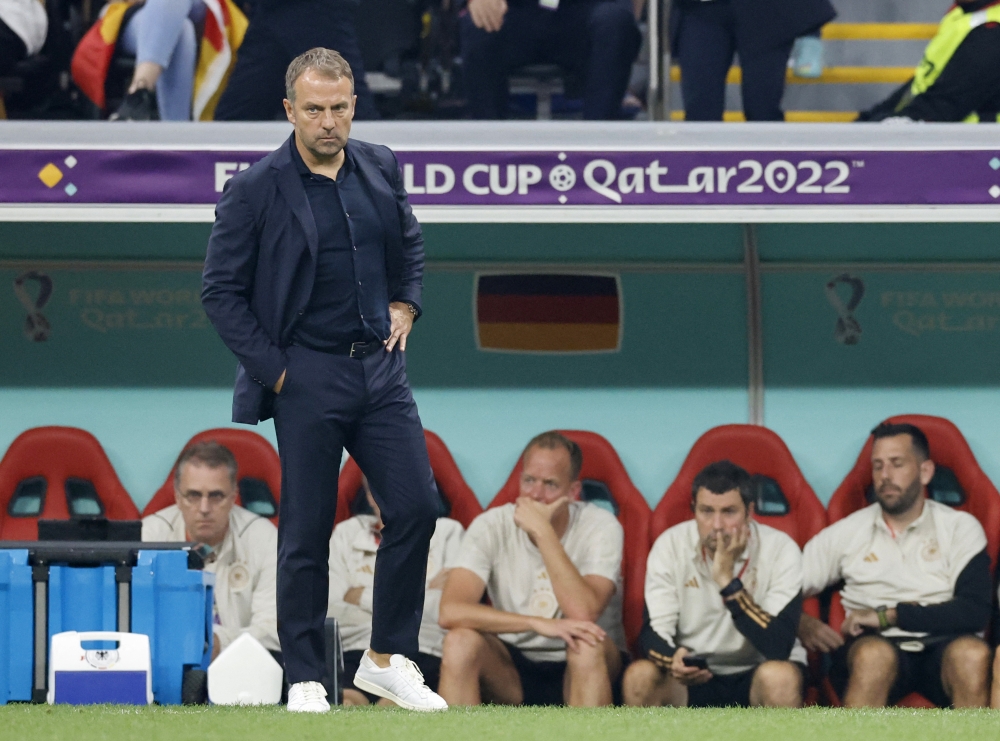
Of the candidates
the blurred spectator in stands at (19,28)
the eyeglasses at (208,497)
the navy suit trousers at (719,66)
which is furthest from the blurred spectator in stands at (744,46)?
the blurred spectator in stands at (19,28)

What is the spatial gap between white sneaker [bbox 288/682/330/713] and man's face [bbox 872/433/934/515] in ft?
9.21

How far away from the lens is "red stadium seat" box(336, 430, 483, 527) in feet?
19.7

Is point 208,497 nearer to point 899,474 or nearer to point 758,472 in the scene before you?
point 758,472

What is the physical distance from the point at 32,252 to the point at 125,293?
430mm

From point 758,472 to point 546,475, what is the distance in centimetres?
93

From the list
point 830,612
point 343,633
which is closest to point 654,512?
point 830,612

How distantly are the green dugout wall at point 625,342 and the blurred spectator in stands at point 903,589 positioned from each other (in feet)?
2.11

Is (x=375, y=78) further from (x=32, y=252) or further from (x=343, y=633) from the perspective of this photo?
(x=343, y=633)

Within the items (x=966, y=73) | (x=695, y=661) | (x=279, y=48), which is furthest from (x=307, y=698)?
(x=966, y=73)

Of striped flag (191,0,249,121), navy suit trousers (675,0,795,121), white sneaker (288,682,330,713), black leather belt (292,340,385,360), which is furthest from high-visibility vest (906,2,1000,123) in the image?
white sneaker (288,682,330,713)

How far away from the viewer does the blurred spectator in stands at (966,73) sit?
5828 millimetres

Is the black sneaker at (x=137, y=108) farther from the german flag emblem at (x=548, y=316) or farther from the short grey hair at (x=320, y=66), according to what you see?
the short grey hair at (x=320, y=66)

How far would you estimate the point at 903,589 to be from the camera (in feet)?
18.7

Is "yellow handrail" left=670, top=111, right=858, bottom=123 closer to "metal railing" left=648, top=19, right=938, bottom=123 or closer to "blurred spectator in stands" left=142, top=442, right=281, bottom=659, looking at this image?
"metal railing" left=648, top=19, right=938, bottom=123
